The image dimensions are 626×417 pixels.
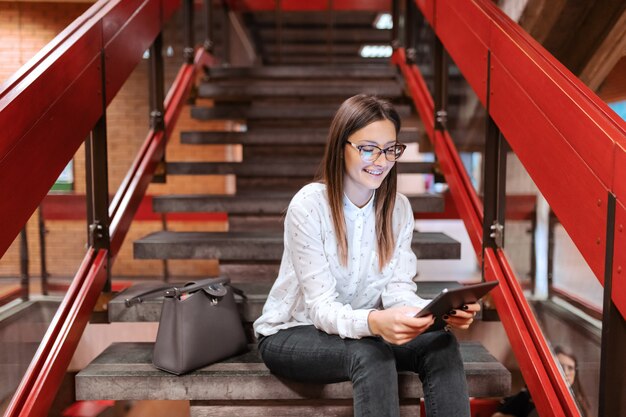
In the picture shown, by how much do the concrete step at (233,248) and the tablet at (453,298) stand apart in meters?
1.02

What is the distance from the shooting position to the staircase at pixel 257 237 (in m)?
1.87

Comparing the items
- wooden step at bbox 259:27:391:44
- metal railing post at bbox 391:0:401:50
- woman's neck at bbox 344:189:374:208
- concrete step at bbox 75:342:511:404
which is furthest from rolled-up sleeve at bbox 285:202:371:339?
wooden step at bbox 259:27:391:44

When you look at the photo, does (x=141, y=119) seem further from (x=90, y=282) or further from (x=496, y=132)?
(x=496, y=132)

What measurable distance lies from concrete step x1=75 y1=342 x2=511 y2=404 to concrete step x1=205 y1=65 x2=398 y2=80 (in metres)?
2.62

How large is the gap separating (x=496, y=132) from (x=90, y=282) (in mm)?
1427

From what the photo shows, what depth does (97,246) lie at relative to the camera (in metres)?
2.28

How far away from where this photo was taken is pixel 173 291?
184cm

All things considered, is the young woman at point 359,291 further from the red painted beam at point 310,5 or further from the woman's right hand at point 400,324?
the red painted beam at point 310,5

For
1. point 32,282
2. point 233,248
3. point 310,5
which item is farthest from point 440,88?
point 310,5

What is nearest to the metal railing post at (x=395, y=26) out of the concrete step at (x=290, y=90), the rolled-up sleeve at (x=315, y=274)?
the concrete step at (x=290, y=90)

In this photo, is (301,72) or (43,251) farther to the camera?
(301,72)

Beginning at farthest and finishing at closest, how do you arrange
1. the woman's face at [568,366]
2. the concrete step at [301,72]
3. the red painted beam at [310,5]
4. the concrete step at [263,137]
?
the red painted beam at [310,5]
the concrete step at [301,72]
the concrete step at [263,137]
the woman's face at [568,366]

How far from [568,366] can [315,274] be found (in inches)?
28.2

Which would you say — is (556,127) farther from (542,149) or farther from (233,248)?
(233,248)
